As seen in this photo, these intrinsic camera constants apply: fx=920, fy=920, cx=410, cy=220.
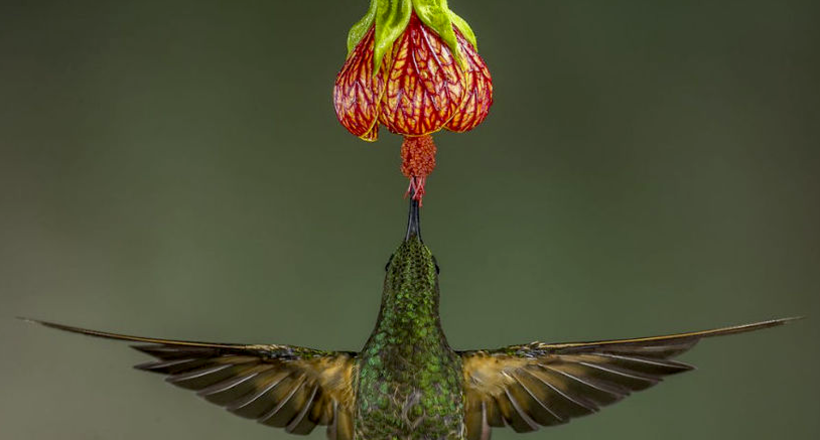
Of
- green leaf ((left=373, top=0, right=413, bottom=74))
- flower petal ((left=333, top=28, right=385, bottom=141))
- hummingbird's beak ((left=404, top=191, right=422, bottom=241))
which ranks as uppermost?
green leaf ((left=373, top=0, right=413, bottom=74))

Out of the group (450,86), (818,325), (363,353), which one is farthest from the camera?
(818,325)

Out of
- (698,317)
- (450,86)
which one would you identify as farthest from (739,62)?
(450,86)

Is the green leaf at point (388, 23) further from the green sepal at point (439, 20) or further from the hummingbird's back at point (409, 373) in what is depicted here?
the hummingbird's back at point (409, 373)

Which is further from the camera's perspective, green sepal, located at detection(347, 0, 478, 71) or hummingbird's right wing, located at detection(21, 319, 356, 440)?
hummingbird's right wing, located at detection(21, 319, 356, 440)

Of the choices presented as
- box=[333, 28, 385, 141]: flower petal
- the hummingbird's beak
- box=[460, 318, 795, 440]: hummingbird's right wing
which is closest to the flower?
box=[333, 28, 385, 141]: flower petal

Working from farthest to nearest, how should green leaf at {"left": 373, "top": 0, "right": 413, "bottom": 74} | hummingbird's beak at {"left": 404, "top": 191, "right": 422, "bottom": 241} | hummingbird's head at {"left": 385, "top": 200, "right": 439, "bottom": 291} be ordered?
hummingbird's head at {"left": 385, "top": 200, "right": 439, "bottom": 291} → hummingbird's beak at {"left": 404, "top": 191, "right": 422, "bottom": 241} → green leaf at {"left": 373, "top": 0, "right": 413, "bottom": 74}

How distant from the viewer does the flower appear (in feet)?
2.65

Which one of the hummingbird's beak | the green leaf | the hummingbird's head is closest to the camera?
the green leaf

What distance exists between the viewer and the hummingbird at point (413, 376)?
1.07 metres

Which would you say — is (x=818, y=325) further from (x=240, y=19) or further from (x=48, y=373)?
(x=48, y=373)

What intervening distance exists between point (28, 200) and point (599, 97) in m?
1.15

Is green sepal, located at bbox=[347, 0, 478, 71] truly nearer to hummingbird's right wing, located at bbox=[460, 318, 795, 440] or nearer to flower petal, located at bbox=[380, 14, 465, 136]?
flower petal, located at bbox=[380, 14, 465, 136]

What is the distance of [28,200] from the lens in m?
1.82

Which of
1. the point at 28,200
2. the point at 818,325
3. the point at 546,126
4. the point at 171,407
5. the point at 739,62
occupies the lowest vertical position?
the point at 171,407
